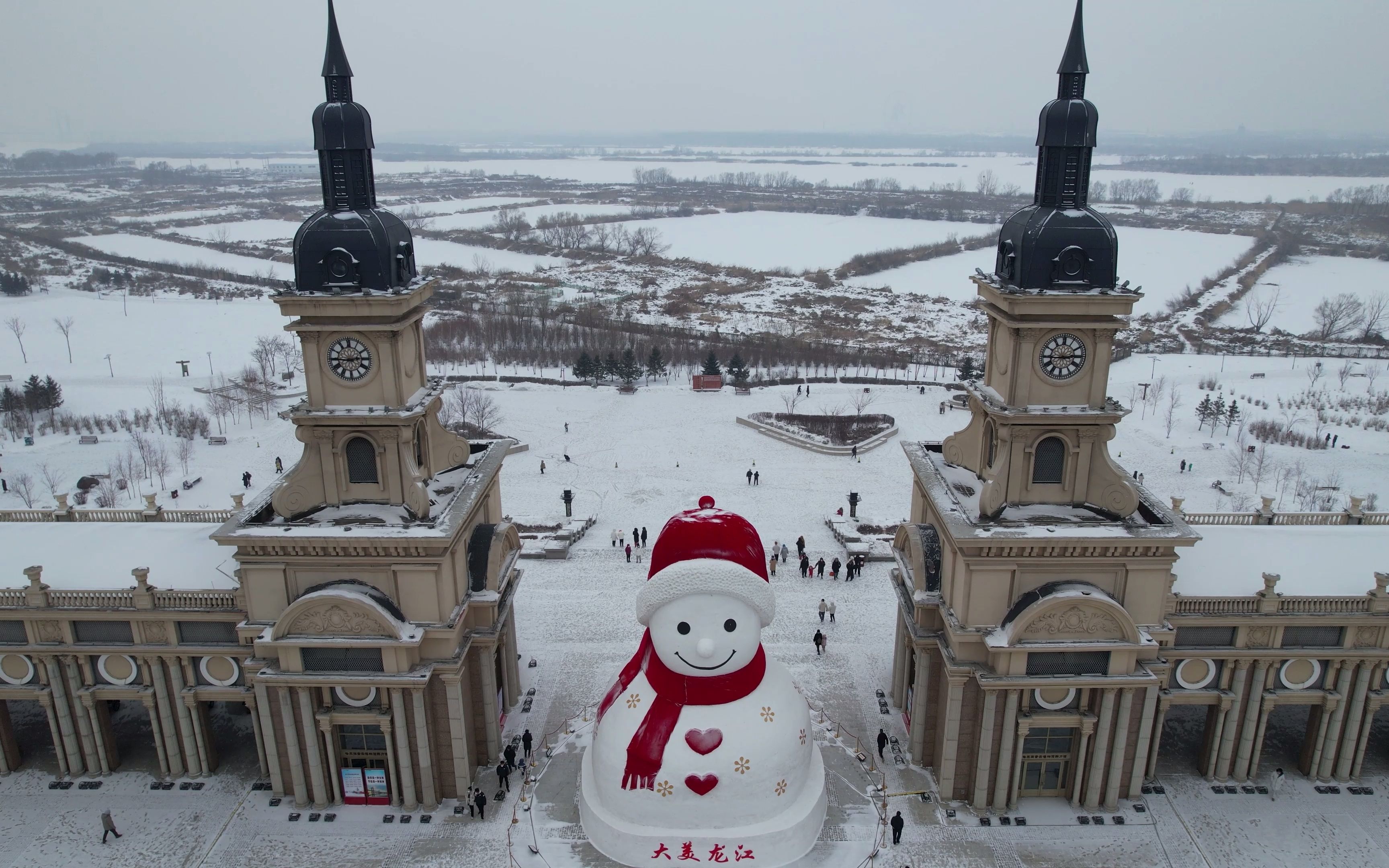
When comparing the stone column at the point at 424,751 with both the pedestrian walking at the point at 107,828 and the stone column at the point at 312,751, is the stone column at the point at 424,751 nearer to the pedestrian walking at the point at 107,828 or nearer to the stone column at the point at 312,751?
the stone column at the point at 312,751

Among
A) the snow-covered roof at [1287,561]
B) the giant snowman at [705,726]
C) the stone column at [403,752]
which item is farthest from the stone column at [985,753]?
the stone column at [403,752]

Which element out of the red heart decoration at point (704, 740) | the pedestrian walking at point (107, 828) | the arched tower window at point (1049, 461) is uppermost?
the arched tower window at point (1049, 461)

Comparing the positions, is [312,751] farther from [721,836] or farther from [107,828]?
[721,836]

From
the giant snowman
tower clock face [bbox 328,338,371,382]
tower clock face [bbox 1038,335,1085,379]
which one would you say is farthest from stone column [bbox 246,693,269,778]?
tower clock face [bbox 1038,335,1085,379]

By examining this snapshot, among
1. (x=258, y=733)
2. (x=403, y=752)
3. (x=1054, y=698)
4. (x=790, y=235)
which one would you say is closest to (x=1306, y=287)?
(x=790, y=235)

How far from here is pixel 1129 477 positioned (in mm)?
26859

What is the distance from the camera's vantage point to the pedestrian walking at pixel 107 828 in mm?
26297

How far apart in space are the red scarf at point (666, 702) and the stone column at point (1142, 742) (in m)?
11.0

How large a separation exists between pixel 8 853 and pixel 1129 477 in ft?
104

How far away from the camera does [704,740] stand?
2311 cm

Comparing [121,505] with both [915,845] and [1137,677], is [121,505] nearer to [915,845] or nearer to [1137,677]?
[915,845]

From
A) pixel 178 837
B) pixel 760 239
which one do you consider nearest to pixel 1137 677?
pixel 178 837

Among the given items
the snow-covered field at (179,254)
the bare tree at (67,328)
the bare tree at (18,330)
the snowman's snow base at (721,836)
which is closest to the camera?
the snowman's snow base at (721,836)

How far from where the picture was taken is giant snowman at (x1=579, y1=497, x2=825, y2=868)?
2244 centimetres
